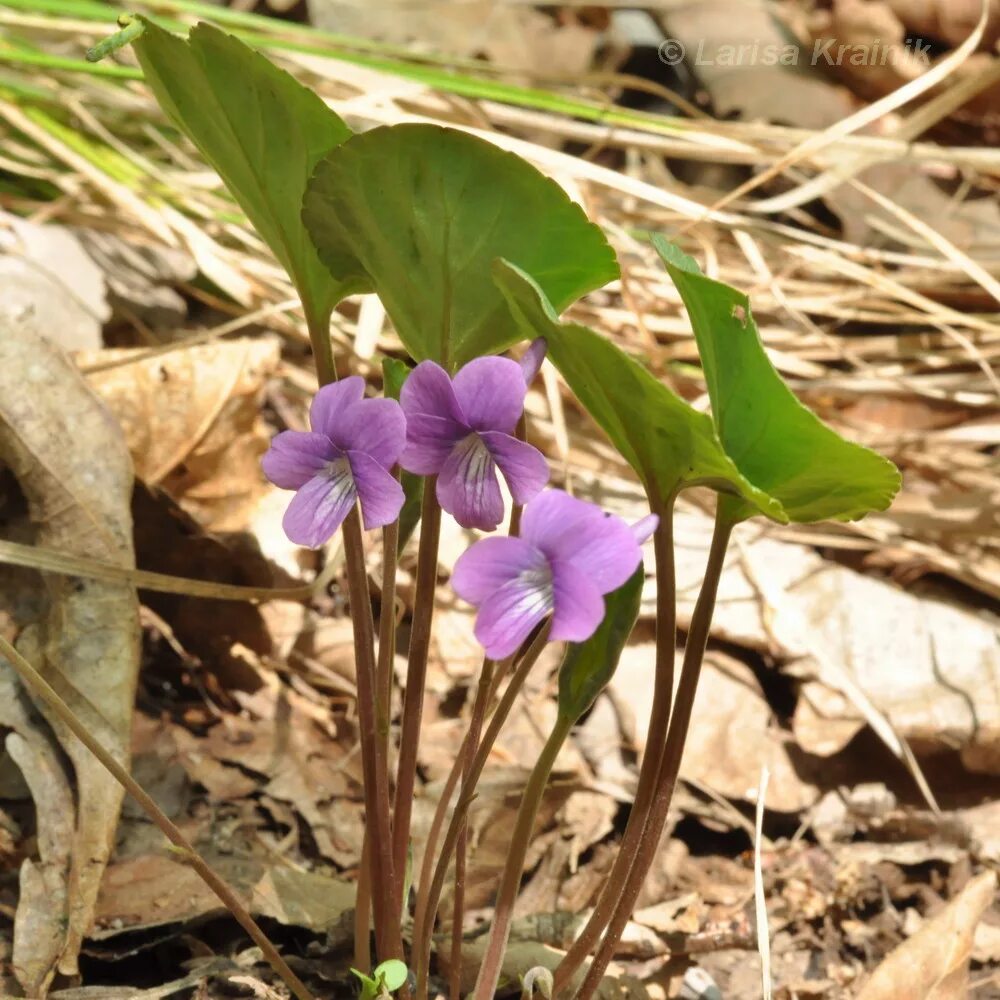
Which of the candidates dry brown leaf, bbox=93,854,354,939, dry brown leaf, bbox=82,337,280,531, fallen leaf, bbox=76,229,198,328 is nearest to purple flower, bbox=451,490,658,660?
dry brown leaf, bbox=93,854,354,939

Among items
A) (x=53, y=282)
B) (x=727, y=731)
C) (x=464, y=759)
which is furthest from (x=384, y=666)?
(x=53, y=282)

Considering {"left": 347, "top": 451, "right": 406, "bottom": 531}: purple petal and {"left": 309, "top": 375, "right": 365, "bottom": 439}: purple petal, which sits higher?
{"left": 309, "top": 375, "right": 365, "bottom": 439}: purple petal

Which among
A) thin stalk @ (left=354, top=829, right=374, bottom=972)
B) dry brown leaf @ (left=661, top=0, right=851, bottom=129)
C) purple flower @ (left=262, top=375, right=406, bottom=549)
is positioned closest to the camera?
purple flower @ (left=262, top=375, right=406, bottom=549)

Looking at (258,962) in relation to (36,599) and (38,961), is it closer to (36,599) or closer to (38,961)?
(38,961)

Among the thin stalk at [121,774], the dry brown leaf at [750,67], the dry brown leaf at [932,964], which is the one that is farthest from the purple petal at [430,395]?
the dry brown leaf at [750,67]

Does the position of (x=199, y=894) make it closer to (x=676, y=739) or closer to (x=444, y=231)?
(x=676, y=739)

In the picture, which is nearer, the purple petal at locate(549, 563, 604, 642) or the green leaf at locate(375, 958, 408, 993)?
the purple petal at locate(549, 563, 604, 642)

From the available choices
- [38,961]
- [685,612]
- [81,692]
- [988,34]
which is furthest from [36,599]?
[988,34]

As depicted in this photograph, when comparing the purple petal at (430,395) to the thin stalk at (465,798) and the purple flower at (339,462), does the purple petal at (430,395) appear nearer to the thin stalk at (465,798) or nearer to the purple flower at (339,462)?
the purple flower at (339,462)

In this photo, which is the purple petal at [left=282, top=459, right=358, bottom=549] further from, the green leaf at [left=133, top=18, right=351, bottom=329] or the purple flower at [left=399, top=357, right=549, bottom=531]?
the green leaf at [left=133, top=18, right=351, bottom=329]
